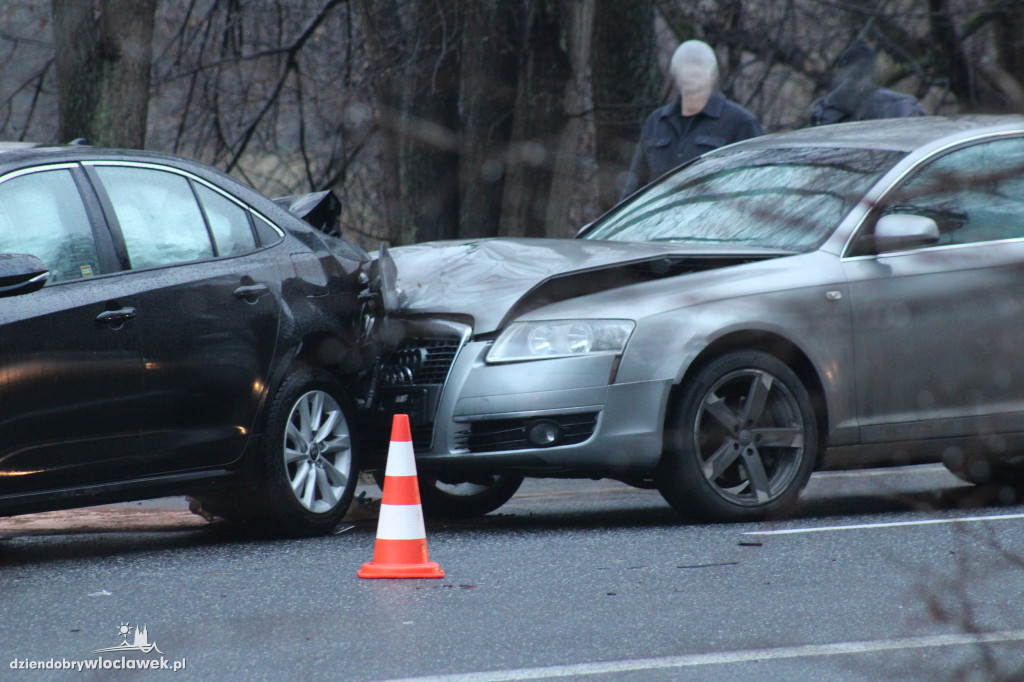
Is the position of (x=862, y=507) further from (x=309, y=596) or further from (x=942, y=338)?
(x=309, y=596)

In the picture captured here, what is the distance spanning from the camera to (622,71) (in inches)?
490

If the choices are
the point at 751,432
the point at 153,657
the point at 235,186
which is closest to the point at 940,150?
the point at 751,432

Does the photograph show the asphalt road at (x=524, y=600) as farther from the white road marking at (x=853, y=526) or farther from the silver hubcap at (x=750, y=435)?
the silver hubcap at (x=750, y=435)

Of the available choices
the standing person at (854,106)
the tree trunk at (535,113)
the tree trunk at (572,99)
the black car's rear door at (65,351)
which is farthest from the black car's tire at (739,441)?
the tree trunk at (535,113)

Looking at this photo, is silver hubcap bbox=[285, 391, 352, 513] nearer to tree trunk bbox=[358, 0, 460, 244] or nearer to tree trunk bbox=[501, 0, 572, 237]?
tree trunk bbox=[501, 0, 572, 237]

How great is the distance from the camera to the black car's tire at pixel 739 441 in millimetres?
6023

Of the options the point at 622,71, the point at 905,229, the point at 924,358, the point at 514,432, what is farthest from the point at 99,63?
the point at 905,229

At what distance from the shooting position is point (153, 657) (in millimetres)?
4000

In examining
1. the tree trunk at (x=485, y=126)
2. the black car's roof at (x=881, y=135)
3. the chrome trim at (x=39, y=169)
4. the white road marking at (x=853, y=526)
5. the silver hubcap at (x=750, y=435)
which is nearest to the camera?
the chrome trim at (x=39, y=169)

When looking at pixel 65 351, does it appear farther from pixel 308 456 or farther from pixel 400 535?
pixel 400 535

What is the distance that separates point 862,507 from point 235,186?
3.27m

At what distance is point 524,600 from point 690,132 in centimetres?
520

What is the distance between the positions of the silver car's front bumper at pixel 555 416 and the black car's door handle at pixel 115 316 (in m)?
1.37

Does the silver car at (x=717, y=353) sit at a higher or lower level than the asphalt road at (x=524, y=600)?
higher
